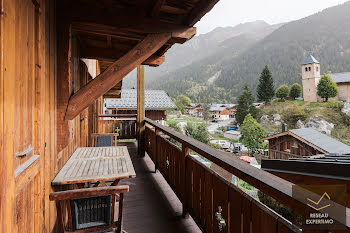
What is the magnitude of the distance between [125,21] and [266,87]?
53.0 m

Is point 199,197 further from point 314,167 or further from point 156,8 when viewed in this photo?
point 156,8

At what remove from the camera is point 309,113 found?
3803cm

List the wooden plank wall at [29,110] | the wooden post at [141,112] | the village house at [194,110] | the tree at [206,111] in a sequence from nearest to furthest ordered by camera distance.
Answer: the wooden plank wall at [29,110]
the wooden post at [141,112]
the tree at [206,111]
the village house at [194,110]

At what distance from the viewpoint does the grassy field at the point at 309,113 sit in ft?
92.0

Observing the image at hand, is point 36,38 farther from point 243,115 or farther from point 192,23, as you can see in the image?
point 243,115

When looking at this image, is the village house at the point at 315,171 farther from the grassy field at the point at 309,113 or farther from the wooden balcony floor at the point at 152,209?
the grassy field at the point at 309,113

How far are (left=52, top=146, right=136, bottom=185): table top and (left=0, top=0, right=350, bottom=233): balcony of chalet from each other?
81 millimetres

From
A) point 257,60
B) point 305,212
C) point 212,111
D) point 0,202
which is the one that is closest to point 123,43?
point 0,202

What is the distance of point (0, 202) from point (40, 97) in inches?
28.1

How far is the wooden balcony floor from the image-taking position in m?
2.01

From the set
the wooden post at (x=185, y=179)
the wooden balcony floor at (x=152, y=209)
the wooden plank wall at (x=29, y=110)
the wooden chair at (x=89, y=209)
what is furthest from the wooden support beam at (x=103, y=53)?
the wooden chair at (x=89, y=209)

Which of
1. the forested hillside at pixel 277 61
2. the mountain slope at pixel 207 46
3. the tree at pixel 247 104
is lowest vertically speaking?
the tree at pixel 247 104

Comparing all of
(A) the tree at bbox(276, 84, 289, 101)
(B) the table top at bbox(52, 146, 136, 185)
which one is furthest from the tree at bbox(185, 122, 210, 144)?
(B) the table top at bbox(52, 146, 136, 185)

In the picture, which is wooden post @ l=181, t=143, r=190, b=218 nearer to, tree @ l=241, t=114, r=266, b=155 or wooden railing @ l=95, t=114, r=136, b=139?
wooden railing @ l=95, t=114, r=136, b=139
